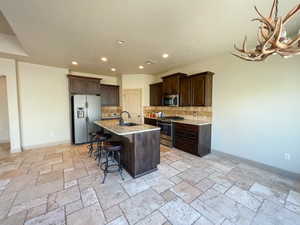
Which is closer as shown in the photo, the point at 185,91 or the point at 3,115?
the point at 185,91

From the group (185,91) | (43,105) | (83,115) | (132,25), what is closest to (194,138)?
(185,91)

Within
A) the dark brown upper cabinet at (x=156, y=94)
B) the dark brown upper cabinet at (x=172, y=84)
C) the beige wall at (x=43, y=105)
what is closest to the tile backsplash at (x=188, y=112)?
the dark brown upper cabinet at (x=156, y=94)

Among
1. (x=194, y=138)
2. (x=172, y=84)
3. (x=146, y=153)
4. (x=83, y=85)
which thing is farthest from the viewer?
(x=83, y=85)

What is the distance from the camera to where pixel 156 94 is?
18.1ft

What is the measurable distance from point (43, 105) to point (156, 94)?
13.3 feet

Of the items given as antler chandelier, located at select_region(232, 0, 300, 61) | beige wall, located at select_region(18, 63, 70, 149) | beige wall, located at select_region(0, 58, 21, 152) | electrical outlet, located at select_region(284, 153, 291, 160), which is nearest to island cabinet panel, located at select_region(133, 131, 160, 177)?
antler chandelier, located at select_region(232, 0, 300, 61)

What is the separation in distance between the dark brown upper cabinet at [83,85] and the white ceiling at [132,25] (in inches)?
52.6

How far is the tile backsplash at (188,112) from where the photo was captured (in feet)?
13.2

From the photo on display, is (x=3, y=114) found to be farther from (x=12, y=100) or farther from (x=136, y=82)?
(x=136, y=82)

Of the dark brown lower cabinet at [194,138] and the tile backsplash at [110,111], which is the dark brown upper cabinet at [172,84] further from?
the tile backsplash at [110,111]

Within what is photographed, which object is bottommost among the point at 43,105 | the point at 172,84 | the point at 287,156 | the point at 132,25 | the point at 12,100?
the point at 287,156

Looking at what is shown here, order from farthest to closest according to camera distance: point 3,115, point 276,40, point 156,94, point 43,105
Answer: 1. point 156,94
2. point 3,115
3. point 43,105
4. point 276,40

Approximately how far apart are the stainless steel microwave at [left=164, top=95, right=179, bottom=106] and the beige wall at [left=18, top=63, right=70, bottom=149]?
144 inches

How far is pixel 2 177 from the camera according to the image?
2.62 m
